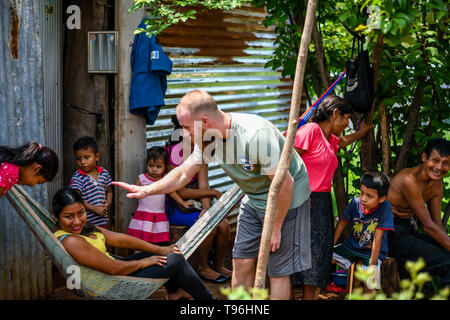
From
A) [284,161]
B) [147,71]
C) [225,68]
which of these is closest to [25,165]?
[284,161]

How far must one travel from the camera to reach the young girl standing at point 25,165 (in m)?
3.08

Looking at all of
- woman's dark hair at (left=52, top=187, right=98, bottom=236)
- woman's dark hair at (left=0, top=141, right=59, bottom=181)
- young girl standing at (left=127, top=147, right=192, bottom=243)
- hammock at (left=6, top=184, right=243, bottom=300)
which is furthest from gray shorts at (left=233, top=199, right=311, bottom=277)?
young girl standing at (left=127, top=147, right=192, bottom=243)

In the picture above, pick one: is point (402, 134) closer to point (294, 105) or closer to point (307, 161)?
point (307, 161)

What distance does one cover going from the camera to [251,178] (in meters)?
3.00

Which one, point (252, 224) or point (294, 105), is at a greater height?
point (294, 105)

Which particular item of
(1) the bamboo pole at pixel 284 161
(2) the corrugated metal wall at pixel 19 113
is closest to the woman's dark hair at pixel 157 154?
(2) the corrugated metal wall at pixel 19 113

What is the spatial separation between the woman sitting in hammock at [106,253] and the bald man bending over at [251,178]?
1.29 ft

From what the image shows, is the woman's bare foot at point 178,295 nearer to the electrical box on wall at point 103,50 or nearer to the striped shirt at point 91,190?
the striped shirt at point 91,190

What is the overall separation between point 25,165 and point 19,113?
29.8 inches

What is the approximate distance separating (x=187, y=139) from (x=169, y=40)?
1.10m

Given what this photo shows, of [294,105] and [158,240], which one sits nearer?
[294,105]

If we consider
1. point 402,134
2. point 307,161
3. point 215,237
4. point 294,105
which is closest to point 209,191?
point 215,237
